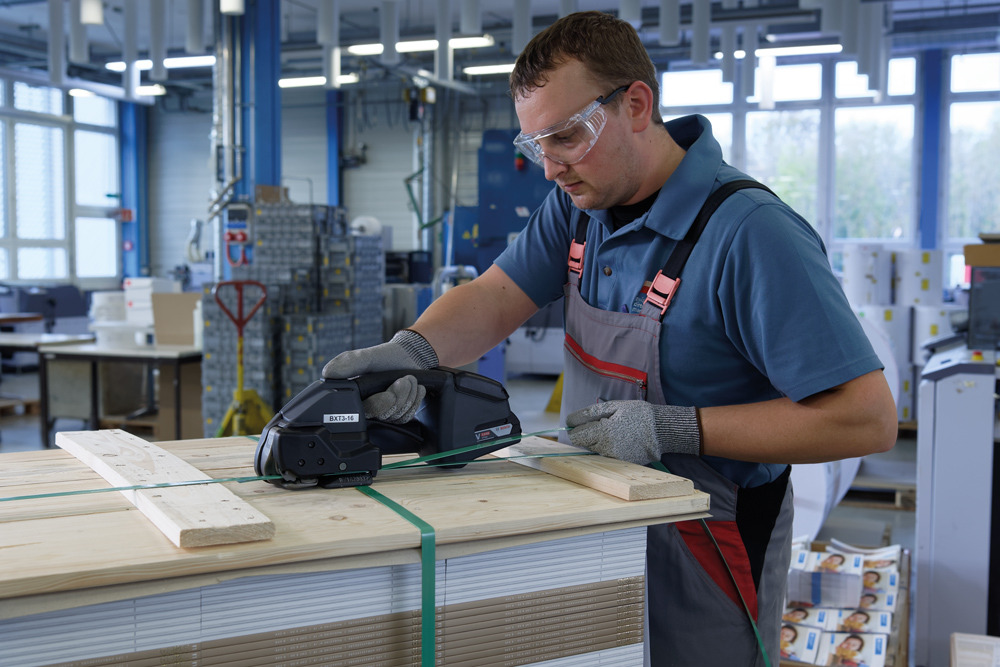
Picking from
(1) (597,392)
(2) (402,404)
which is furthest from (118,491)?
(1) (597,392)

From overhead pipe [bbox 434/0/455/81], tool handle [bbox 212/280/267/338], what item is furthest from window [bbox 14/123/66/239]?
tool handle [bbox 212/280/267/338]

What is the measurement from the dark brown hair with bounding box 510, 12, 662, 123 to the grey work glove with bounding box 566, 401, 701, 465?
2.02 ft

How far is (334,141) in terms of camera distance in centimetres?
1633

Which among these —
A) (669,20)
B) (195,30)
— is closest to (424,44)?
(195,30)

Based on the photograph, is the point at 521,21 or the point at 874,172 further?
the point at 874,172

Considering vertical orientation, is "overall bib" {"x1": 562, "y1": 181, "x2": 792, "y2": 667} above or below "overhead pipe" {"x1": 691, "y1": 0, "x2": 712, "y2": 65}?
below

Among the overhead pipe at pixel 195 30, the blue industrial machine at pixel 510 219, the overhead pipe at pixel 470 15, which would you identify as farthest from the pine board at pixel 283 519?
the blue industrial machine at pixel 510 219

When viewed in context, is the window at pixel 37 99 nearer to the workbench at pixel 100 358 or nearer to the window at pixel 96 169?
the window at pixel 96 169

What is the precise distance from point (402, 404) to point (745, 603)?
0.78 meters

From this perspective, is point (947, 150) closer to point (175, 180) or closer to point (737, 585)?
point (737, 585)

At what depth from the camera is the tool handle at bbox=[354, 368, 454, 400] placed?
1.54 metres

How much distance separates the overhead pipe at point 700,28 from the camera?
7941mm

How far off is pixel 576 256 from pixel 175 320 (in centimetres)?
668

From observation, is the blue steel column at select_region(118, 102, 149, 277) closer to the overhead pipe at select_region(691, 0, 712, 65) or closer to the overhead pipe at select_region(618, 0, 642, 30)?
the overhead pipe at select_region(691, 0, 712, 65)
